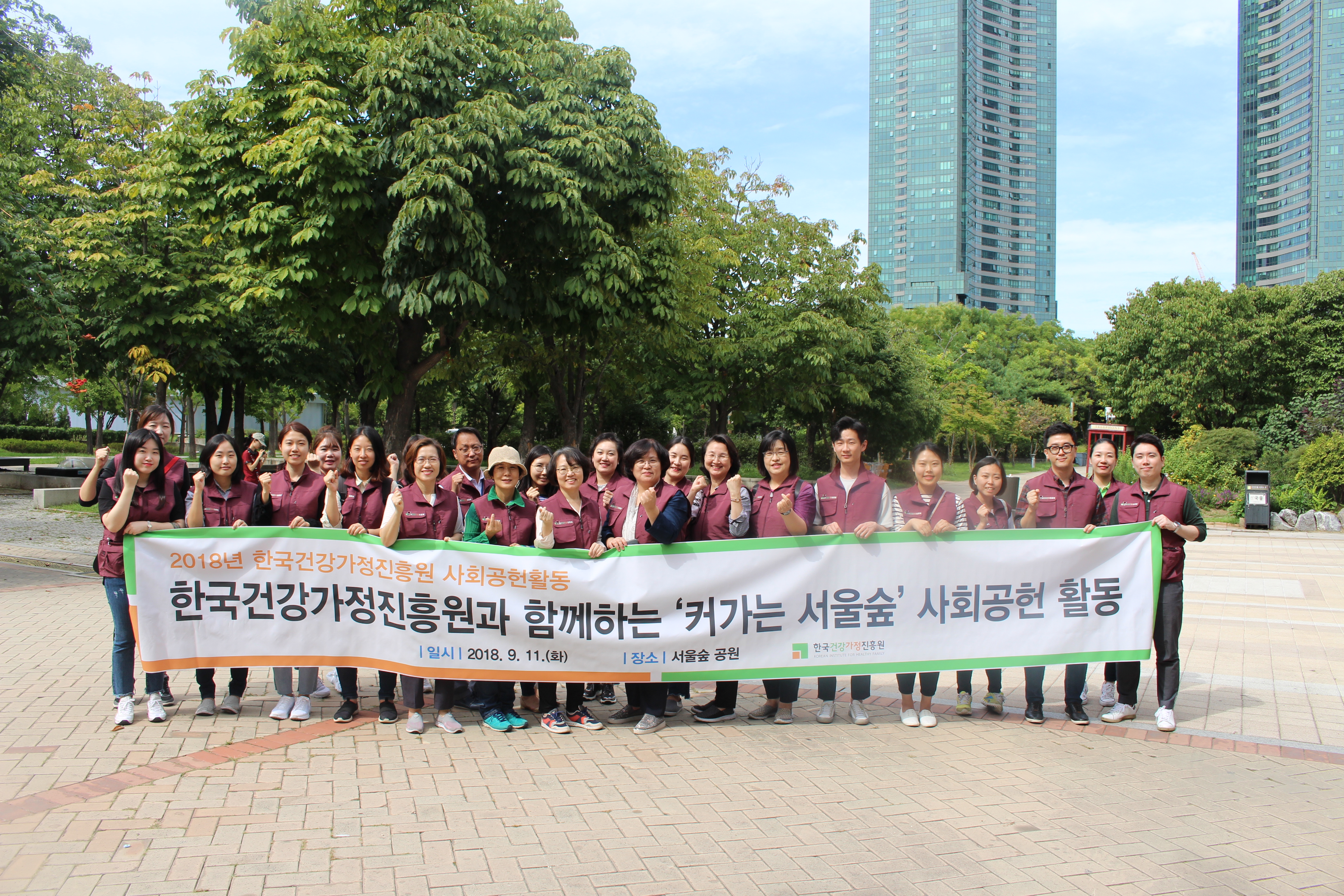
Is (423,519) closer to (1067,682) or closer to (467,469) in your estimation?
(467,469)

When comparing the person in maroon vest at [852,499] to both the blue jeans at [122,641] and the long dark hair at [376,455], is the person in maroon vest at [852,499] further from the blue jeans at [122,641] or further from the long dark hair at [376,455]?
the blue jeans at [122,641]

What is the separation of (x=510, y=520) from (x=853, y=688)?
245cm

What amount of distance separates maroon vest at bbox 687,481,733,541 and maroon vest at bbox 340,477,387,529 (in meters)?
1.96

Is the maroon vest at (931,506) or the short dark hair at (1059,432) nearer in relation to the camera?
the maroon vest at (931,506)

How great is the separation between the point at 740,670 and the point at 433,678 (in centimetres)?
186

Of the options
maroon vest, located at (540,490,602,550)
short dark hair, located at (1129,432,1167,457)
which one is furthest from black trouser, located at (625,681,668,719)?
short dark hair, located at (1129,432,1167,457)

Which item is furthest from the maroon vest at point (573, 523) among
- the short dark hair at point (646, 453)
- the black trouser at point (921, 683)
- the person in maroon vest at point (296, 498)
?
the black trouser at point (921, 683)

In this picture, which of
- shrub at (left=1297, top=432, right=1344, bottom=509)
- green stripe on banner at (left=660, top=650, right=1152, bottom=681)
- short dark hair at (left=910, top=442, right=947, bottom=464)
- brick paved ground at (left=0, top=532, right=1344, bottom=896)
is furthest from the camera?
shrub at (left=1297, top=432, right=1344, bottom=509)

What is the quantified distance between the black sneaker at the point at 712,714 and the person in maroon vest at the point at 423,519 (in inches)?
58.5

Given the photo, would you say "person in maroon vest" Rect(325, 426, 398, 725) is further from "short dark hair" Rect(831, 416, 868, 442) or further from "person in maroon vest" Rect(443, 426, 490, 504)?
"short dark hair" Rect(831, 416, 868, 442)

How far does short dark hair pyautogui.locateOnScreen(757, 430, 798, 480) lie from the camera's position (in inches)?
223

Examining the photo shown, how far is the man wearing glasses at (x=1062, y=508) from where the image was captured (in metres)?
5.88

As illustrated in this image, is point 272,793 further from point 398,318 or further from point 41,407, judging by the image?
point 41,407

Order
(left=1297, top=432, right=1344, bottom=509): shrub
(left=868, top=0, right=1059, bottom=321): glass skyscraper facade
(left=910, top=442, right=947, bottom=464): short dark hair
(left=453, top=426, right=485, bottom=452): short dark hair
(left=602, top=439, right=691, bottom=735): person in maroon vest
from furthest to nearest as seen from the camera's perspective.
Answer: (left=868, top=0, right=1059, bottom=321): glass skyscraper facade
(left=1297, top=432, right=1344, bottom=509): shrub
(left=453, top=426, right=485, bottom=452): short dark hair
(left=910, top=442, right=947, bottom=464): short dark hair
(left=602, top=439, right=691, bottom=735): person in maroon vest
